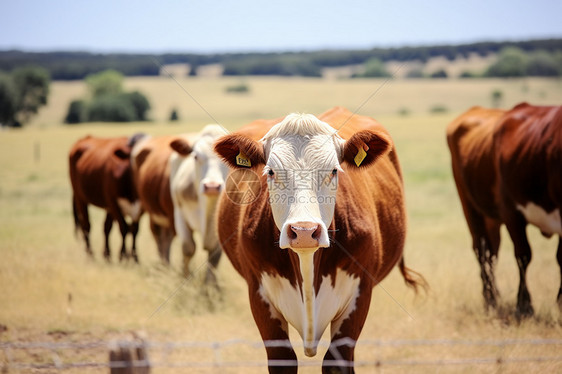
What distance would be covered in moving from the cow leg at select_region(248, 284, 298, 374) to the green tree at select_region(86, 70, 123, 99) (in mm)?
87098

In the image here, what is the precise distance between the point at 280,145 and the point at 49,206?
17011 millimetres

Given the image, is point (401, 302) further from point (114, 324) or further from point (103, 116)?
point (103, 116)

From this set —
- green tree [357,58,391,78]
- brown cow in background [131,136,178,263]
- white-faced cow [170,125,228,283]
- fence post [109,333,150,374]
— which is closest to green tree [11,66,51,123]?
green tree [357,58,391,78]

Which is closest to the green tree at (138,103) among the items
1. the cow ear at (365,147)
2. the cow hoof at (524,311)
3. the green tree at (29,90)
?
the green tree at (29,90)

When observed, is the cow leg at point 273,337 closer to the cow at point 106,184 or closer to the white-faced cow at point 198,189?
the white-faced cow at point 198,189

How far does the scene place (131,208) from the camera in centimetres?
1168

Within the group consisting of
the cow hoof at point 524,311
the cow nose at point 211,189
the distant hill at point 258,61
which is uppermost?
the cow nose at point 211,189

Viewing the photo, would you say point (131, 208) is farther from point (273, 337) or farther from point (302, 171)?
point (302, 171)

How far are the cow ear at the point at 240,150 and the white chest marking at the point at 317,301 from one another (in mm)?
772

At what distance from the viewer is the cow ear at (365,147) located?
402 cm

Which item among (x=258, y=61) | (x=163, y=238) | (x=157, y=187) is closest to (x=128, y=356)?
(x=157, y=187)

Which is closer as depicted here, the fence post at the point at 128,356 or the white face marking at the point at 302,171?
the fence post at the point at 128,356

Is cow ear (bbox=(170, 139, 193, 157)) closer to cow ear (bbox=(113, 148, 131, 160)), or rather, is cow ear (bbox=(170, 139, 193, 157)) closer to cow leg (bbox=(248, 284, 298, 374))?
cow ear (bbox=(113, 148, 131, 160))

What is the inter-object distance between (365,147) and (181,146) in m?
4.75
